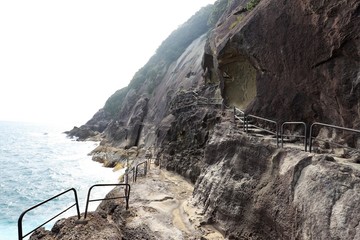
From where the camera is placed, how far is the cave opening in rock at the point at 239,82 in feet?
54.0

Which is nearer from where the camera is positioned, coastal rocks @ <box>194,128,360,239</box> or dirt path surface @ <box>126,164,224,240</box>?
coastal rocks @ <box>194,128,360,239</box>

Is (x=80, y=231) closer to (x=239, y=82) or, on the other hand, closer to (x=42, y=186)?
(x=239, y=82)

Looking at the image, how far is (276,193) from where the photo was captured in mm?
7668

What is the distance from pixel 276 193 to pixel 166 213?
4.83 meters

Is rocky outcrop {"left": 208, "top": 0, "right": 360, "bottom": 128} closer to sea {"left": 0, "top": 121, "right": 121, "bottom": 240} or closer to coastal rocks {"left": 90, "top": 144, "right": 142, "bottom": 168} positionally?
sea {"left": 0, "top": 121, "right": 121, "bottom": 240}

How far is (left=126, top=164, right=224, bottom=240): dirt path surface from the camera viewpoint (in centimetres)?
921

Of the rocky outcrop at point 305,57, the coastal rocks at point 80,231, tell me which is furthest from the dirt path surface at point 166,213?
the rocky outcrop at point 305,57

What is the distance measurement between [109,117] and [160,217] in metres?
76.8

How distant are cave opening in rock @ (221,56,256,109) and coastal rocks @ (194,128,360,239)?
18.0ft

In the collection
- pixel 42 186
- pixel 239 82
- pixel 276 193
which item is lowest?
pixel 42 186

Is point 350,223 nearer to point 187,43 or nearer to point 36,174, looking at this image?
point 36,174

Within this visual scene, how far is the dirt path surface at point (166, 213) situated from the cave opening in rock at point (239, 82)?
628 cm

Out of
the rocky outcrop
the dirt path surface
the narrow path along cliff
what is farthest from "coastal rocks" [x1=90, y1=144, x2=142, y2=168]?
the rocky outcrop

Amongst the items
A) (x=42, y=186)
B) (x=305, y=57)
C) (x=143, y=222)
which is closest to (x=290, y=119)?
(x=305, y=57)
